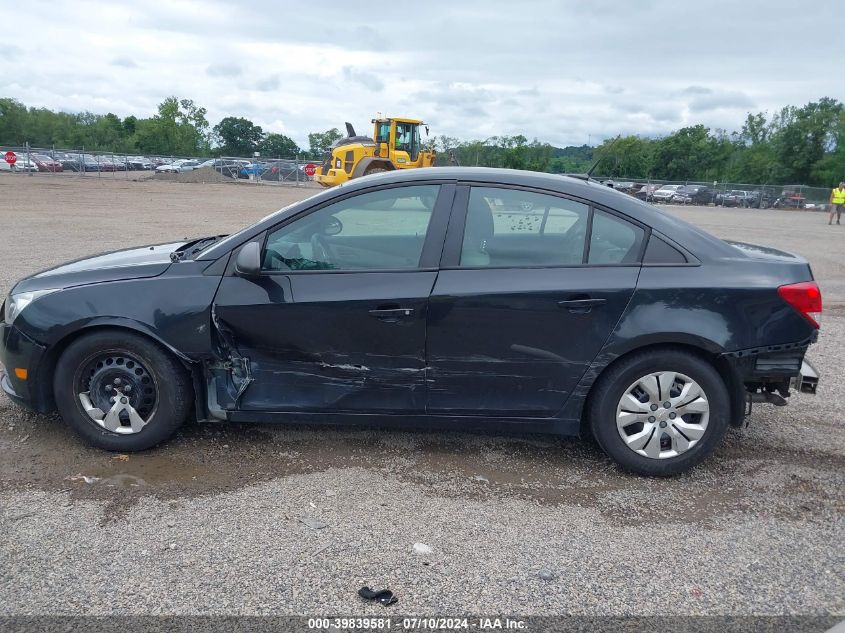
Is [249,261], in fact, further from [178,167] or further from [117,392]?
[178,167]

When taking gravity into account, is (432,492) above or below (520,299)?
below

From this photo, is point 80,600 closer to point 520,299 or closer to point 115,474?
point 115,474

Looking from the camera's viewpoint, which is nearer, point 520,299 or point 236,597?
point 236,597

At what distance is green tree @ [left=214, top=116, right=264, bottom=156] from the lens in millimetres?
102750

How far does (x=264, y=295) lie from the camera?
13.2ft

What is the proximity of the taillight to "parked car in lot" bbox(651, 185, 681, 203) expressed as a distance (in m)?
41.7

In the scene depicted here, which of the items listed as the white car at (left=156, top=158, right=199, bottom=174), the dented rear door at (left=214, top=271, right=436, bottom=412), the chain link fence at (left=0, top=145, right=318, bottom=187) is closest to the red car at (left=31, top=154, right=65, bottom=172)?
the chain link fence at (left=0, top=145, right=318, bottom=187)

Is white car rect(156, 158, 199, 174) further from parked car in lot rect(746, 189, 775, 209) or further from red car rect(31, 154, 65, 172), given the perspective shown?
parked car in lot rect(746, 189, 775, 209)

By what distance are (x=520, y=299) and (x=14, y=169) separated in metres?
45.0

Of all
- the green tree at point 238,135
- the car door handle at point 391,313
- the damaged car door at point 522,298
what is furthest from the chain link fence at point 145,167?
the green tree at point 238,135

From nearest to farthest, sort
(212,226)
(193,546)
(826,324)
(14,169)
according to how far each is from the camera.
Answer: (193,546), (826,324), (212,226), (14,169)

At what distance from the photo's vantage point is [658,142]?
70.8 m

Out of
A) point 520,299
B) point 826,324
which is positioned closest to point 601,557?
point 520,299

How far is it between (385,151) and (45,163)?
23.7 metres
